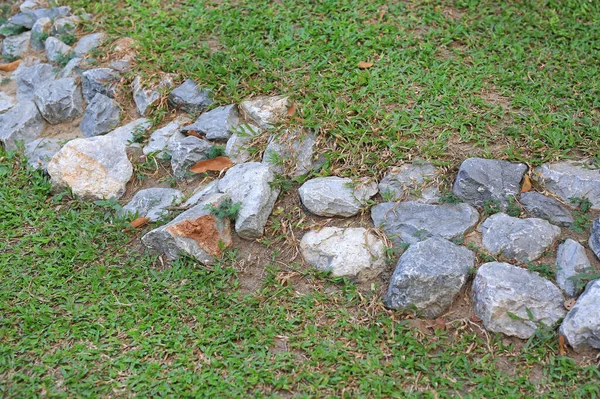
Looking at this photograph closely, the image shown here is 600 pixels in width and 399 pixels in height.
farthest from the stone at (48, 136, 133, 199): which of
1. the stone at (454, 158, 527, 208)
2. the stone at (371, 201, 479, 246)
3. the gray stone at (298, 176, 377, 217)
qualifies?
the stone at (454, 158, 527, 208)

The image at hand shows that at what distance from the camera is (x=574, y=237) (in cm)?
354

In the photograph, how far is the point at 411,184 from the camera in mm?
3820

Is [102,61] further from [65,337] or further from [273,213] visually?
[65,337]

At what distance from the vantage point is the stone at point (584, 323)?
3.09 m

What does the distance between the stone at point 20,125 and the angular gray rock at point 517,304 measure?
10.7 feet

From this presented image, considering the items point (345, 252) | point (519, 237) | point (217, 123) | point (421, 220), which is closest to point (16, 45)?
point (217, 123)

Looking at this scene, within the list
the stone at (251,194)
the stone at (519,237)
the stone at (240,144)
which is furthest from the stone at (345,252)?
the stone at (240,144)

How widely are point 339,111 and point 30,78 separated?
249 cm

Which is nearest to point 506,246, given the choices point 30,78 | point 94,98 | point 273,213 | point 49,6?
point 273,213

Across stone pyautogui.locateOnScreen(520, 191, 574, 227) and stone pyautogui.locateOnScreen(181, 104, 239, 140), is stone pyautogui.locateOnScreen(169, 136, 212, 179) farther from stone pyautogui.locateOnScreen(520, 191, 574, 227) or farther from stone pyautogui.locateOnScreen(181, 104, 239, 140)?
stone pyautogui.locateOnScreen(520, 191, 574, 227)

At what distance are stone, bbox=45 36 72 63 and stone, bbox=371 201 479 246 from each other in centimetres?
282

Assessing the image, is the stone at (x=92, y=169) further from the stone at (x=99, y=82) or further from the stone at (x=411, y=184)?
the stone at (x=411, y=184)

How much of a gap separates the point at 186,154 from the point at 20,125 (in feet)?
4.47

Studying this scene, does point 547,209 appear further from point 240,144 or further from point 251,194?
point 240,144
